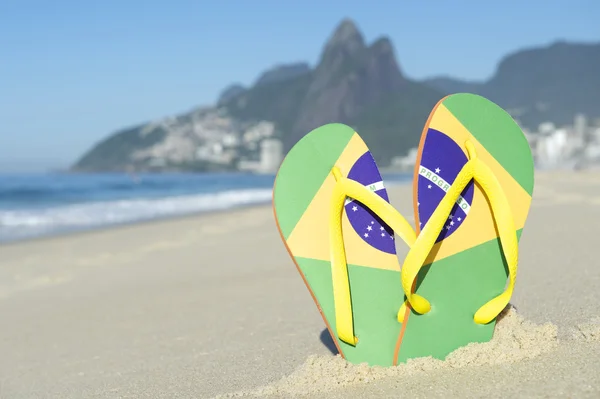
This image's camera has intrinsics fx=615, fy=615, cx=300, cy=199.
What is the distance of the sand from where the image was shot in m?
1.94

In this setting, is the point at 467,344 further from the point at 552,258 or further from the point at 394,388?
the point at 552,258

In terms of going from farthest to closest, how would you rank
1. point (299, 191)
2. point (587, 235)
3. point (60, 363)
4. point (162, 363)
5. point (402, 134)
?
point (402, 134)
point (587, 235)
point (60, 363)
point (162, 363)
point (299, 191)

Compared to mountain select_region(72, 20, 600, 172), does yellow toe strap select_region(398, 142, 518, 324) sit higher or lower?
higher

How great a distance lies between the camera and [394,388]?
6.18ft

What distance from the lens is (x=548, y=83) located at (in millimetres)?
147375

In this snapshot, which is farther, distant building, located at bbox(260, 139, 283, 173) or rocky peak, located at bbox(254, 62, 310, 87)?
rocky peak, located at bbox(254, 62, 310, 87)

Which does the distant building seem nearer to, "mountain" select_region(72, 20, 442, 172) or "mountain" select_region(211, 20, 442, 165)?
"mountain" select_region(72, 20, 442, 172)

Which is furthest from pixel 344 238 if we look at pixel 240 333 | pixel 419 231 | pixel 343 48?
pixel 343 48

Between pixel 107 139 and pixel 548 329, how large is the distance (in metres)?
131

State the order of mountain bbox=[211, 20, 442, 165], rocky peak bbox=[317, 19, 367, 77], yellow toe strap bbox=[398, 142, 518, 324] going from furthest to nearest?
rocky peak bbox=[317, 19, 367, 77] < mountain bbox=[211, 20, 442, 165] < yellow toe strap bbox=[398, 142, 518, 324]

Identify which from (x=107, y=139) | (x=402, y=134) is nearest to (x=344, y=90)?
(x=402, y=134)

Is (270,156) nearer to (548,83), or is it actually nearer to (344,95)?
(344,95)

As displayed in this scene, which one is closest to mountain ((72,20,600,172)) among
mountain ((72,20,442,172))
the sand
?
mountain ((72,20,442,172))

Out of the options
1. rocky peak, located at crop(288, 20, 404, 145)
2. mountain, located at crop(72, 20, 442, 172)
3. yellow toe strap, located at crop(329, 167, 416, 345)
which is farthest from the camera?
rocky peak, located at crop(288, 20, 404, 145)
